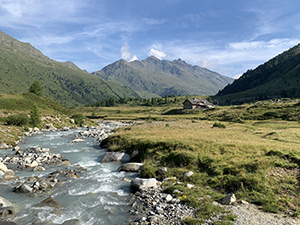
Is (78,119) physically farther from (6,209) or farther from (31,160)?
(6,209)

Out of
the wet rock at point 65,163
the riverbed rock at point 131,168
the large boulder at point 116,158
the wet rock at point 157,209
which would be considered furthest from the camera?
the large boulder at point 116,158

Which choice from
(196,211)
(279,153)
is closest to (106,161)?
(196,211)

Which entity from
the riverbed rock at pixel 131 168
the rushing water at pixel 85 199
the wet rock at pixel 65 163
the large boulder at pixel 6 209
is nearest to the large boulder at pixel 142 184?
the rushing water at pixel 85 199

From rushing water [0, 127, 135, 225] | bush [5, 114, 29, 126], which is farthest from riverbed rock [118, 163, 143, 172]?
bush [5, 114, 29, 126]

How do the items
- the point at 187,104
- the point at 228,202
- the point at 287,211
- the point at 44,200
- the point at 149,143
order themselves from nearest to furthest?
the point at 287,211, the point at 228,202, the point at 44,200, the point at 149,143, the point at 187,104

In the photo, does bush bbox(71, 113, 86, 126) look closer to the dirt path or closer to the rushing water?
the rushing water

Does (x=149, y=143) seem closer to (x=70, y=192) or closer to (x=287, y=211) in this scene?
(x=70, y=192)

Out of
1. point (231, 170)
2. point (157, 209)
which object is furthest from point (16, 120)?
point (231, 170)

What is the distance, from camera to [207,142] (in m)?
25.2

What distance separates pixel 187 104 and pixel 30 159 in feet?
458

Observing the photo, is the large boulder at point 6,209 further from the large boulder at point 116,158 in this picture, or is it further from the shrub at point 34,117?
the shrub at point 34,117

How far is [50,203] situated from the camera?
13.4 metres

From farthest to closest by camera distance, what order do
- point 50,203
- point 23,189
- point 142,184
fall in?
point 142,184 < point 23,189 < point 50,203

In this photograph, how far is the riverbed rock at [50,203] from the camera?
43.4 feet
